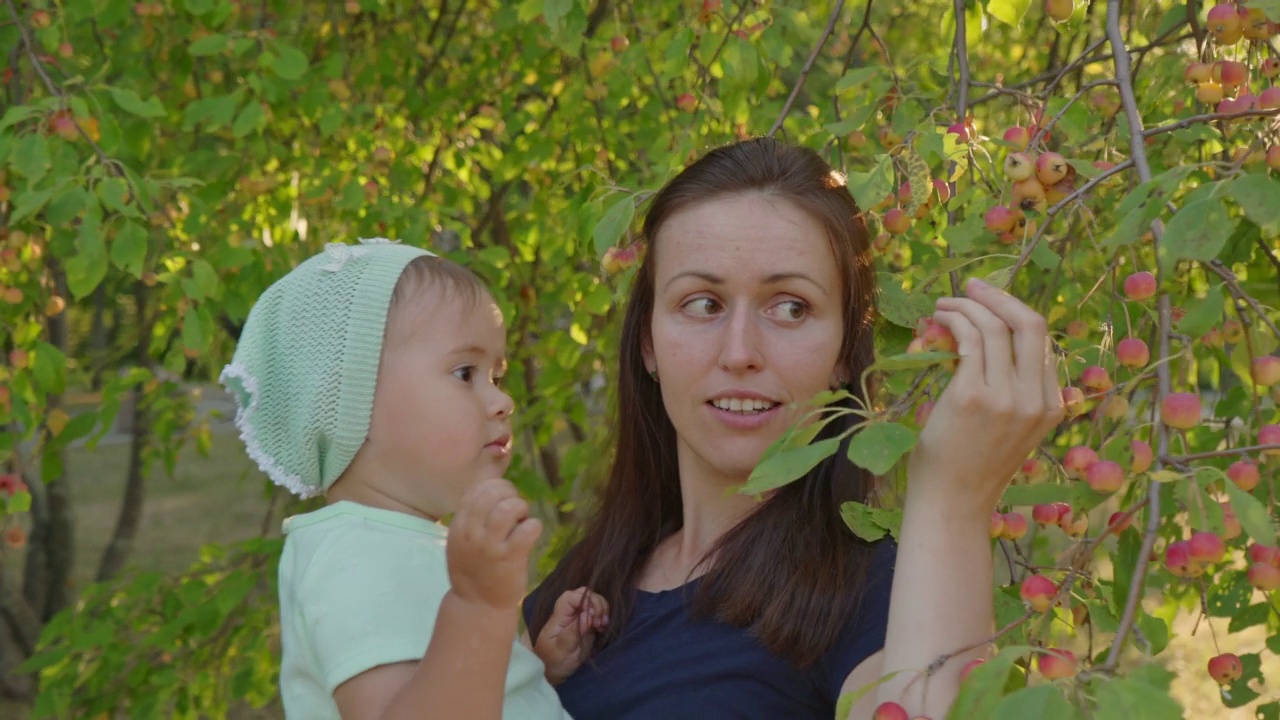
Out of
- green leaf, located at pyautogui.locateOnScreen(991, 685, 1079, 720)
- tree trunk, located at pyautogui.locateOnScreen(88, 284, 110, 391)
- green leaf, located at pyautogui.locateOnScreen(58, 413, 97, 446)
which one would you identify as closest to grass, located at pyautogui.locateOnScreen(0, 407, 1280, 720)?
tree trunk, located at pyautogui.locateOnScreen(88, 284, 110, 391)

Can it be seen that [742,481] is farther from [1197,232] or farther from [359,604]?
[1197,232]

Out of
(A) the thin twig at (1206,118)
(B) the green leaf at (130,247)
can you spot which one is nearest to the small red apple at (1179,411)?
(A) the thin twig at (1206,118)

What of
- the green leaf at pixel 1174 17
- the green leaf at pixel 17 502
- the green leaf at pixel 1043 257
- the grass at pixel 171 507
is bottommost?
the grass at pixel 171 507

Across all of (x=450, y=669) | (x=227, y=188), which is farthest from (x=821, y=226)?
(x=227, y=188)

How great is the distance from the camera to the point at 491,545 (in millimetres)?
1297

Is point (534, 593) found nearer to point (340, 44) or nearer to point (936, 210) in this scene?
point (936, 210)

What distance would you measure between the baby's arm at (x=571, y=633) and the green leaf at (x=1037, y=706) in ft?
3.30

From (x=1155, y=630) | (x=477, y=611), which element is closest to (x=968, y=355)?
(x=1155, y=630)

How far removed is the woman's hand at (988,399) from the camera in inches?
43.1

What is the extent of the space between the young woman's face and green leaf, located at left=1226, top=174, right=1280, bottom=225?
683mm

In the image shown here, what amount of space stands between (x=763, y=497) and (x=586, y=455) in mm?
1572

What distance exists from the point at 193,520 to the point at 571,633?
29.1 feet

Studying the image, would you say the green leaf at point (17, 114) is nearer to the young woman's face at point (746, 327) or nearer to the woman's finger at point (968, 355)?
the young woman's face at point (746, 327)

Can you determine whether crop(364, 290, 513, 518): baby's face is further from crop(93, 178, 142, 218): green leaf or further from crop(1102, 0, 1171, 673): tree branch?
crop(93, 178, 142, 218): green leaf
